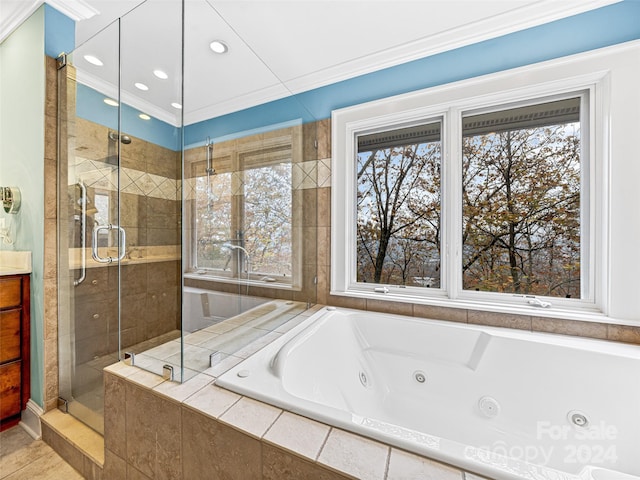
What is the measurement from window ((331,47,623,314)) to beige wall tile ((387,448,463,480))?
1203 mm

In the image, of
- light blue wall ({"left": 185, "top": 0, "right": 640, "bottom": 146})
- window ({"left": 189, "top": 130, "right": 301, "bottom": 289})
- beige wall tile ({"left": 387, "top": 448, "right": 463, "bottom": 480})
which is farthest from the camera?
window ({"left": 189, "top": 130, "right": 301, "bottom": 289})

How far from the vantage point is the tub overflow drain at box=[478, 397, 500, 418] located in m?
1.34

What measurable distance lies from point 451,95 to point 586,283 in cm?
143

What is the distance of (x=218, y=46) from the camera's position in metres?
1.60

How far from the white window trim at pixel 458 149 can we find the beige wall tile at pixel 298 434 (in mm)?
1206

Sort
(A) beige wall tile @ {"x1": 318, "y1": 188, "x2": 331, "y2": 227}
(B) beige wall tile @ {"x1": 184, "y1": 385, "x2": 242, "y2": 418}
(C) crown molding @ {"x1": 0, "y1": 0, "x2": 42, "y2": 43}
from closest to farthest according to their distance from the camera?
1. (B) beige wall tile @ {"x1": 184, "y1": 385, "x2": 242, "y2": 418}
2. (C) crown molding @ {"x1": 0, "y1": 0, "x2": 42, "y2": 43}
3. (A) beige wall tile @ {"x1": 318, "y1": 188, "x2": 331, "y2": 227}

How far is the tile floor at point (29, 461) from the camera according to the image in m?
1.27

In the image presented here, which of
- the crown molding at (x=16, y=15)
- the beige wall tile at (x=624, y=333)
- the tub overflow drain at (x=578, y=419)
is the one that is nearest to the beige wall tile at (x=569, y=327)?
the beige wall tile at (x=624, y=333)

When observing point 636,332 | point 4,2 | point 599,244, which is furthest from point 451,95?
point 4,2

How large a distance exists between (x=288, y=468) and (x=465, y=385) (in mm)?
1166

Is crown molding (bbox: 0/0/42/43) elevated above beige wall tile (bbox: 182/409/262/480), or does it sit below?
above

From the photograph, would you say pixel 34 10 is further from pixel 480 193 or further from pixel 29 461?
pixel 480 193

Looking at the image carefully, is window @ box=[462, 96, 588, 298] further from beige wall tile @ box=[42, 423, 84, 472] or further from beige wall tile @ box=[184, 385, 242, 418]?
beige wall tile @ box=[42, 423, 84, 472]

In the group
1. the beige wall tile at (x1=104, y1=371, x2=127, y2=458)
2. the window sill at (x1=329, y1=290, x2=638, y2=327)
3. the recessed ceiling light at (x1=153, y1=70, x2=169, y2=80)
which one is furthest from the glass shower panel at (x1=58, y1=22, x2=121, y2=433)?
the window sill at (x1=329, y1=290, x2=638, y2=327)
